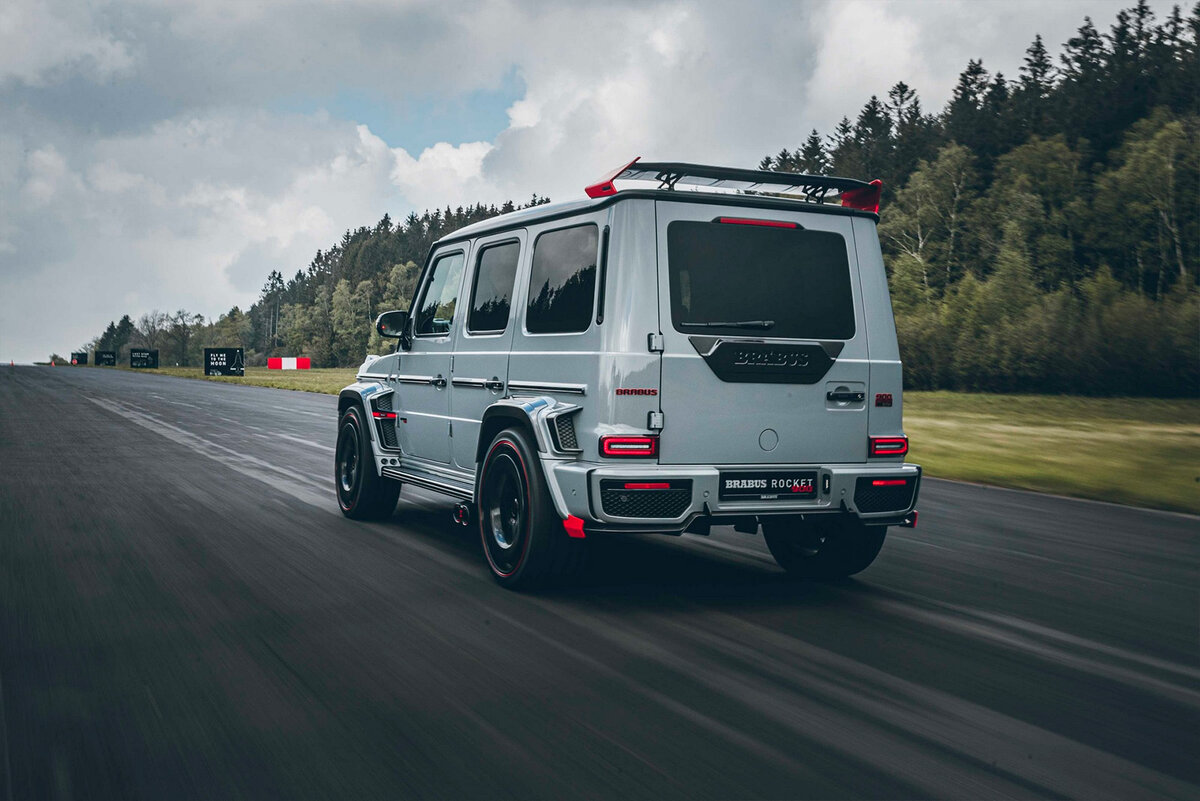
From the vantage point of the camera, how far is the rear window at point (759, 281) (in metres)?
5.96

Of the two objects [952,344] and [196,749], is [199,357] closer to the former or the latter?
[952,344]

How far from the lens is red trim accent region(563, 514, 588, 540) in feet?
19.2

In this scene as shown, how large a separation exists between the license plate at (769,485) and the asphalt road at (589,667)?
638 mm

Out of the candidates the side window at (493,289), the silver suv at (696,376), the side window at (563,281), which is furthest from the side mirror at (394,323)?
the side window at (563,281)

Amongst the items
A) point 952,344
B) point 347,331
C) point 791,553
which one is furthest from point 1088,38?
point 347,331

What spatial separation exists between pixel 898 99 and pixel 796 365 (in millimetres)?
85724

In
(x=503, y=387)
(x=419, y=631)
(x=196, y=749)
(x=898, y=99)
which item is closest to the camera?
(x=196, y=749)

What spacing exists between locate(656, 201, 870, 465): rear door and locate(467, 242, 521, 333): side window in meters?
1.49

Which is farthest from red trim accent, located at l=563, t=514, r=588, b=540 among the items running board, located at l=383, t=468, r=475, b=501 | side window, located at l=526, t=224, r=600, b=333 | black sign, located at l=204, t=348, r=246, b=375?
black sign, located at l=204, t=348, r=246, b=375

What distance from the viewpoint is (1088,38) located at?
68.3 meters

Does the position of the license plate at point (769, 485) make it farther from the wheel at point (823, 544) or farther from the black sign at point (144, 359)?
the black sign at point (144, 359)

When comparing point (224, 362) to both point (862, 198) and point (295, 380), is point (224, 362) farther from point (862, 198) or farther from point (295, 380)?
point (862, 198)

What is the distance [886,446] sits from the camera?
20.9ft

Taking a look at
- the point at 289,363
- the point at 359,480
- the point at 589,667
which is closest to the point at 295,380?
the point at 289,363
